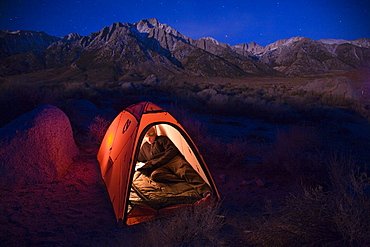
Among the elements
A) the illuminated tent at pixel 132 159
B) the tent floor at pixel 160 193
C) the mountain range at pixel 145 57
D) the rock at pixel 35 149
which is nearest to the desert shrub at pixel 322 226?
the illuminated tent at pixel 132 159

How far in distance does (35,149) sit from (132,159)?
2611 mm

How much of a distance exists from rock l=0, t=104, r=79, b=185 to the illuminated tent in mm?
1066

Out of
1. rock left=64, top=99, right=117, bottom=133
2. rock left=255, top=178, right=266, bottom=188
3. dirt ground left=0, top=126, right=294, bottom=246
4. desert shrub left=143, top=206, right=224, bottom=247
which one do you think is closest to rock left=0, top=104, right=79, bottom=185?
dirt ground left=0, top=126, right=294, bottom=246

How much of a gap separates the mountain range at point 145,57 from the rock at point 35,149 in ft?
172

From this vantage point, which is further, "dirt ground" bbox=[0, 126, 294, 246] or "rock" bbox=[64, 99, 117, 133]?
"rock" bbox=[64, 99, 117, 133]

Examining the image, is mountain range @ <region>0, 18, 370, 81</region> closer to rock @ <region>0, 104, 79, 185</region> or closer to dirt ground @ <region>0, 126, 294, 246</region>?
rock @ <region>0, 104, 79, 185</region>

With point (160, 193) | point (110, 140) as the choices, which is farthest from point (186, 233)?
point (110, 140)

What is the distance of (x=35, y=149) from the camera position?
5188 millimetres

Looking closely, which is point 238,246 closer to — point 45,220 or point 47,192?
point 45,220

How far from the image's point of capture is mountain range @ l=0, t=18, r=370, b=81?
6962 cm

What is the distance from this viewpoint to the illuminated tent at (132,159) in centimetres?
384

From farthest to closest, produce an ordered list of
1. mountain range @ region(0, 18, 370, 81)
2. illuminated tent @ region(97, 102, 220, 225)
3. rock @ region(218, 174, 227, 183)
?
1. mountain range @ region(0, 18, 370, 81)
2. rock @ region(218, 174, 227, 183)
3. illuminated tent @ region(97, 102, 220, 225)

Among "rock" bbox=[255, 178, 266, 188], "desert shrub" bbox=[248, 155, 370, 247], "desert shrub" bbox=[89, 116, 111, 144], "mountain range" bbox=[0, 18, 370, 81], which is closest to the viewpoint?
"desert shrub" bbox=[248, 155, 370, 247]

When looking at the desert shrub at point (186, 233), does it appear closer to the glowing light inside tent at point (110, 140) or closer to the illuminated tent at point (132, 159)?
the illuminated tent at point (132, 159)
